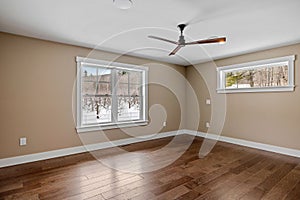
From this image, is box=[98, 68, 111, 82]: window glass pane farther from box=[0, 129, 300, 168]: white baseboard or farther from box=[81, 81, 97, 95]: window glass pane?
box=[0, 129, 300, 168]: white baseboard

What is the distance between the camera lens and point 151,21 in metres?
2.72

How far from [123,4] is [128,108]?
9.69 feet

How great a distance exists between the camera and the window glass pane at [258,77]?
395 centimetres

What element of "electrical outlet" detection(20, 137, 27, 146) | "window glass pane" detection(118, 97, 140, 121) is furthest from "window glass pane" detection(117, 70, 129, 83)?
"electrical outlet" detection(20, 137, 27, 146)

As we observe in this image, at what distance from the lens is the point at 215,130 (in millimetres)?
5102

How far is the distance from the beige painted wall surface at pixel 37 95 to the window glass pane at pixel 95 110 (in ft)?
1.05

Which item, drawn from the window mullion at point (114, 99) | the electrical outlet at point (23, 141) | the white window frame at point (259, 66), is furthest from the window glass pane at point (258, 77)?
the electrical outlet at point (23, 141)

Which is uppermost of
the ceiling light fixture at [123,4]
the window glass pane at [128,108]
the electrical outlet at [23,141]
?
the ceiling light fixture at [123,4]

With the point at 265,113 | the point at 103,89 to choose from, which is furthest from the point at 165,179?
the point at 265,113

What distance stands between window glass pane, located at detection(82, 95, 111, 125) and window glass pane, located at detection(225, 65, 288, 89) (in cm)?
332

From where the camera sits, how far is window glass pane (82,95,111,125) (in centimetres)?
405

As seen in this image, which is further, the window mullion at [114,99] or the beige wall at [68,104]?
the window mullion at [114,99]

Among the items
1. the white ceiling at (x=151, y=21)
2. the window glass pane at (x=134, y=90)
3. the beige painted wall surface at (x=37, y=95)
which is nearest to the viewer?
the white ceiling at (x=151, y=21)

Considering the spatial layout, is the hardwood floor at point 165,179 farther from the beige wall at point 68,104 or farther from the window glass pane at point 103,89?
the window glass pane at point 103,89
